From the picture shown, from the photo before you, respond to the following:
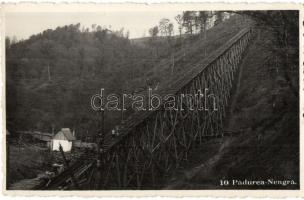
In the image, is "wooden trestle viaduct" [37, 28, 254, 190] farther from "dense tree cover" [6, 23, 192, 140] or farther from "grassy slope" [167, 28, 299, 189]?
"dense tree cover" [6, 23, 192, 140]

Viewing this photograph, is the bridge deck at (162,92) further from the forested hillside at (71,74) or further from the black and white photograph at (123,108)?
the forested hillside at (71,74)

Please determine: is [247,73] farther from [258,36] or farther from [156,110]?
[156,110]

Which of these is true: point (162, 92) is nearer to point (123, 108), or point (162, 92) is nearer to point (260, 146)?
point (123, 108)

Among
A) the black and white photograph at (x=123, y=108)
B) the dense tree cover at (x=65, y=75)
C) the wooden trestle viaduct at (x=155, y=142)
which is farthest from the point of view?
the dense tree cover at (x=65, y=75)

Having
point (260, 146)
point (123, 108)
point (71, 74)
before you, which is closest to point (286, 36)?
point (260, 146)

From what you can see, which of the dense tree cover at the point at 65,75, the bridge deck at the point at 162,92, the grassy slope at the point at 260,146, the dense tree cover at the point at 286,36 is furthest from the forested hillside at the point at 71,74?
the dense tree cover at the point at 286,36

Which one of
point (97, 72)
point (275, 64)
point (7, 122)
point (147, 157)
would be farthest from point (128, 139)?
point (275, 64)
